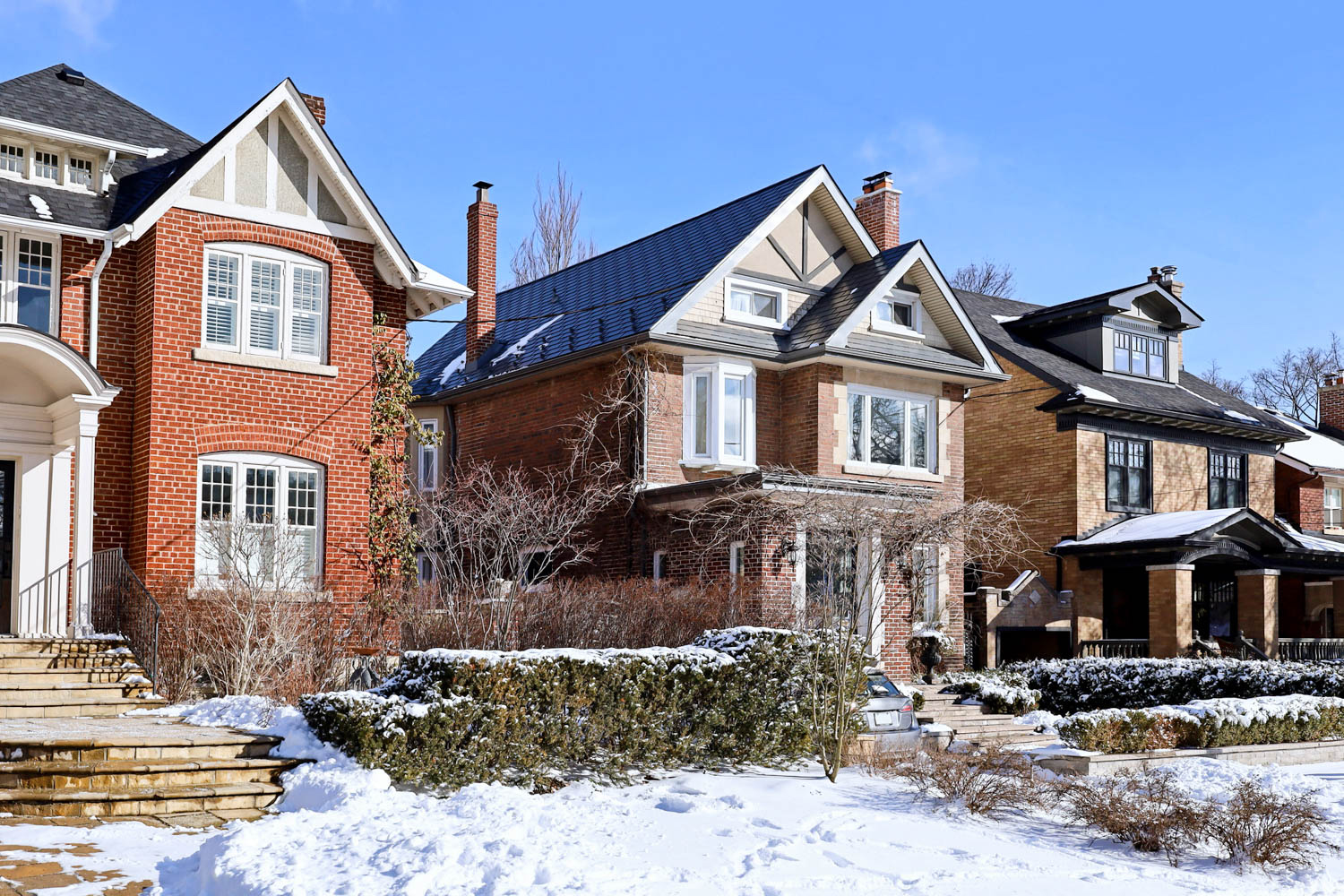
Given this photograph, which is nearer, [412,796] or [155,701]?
[412,796]

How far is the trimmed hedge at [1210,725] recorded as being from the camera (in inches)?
704

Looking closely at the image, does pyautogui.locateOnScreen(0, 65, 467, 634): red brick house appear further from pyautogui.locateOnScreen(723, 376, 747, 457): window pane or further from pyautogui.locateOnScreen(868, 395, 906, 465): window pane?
pyautogui.locateOnScreen(868, 395, 906, 465): window pane

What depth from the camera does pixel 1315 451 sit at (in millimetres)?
37031

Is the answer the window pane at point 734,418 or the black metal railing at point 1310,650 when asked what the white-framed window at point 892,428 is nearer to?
the window pane at point 734,418

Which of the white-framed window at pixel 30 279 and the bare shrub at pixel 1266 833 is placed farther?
the white-framed window at pixel 30 279

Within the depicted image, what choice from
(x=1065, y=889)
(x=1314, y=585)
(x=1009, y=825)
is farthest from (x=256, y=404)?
(x=1314, y=585)

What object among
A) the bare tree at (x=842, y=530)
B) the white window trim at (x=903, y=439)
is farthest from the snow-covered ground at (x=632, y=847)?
the white window trim at (x=903, y=439)

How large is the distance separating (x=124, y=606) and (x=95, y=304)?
13.7ft

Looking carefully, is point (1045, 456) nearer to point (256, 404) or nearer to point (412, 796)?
point (256, 404)

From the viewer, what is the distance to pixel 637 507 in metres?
23.2

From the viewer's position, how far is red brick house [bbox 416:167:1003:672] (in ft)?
76.8

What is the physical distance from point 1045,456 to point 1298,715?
9789 millimetres

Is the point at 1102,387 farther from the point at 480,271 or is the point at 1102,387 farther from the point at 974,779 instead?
the point at 974,779

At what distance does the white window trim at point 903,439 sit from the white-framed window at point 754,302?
2.09 m
